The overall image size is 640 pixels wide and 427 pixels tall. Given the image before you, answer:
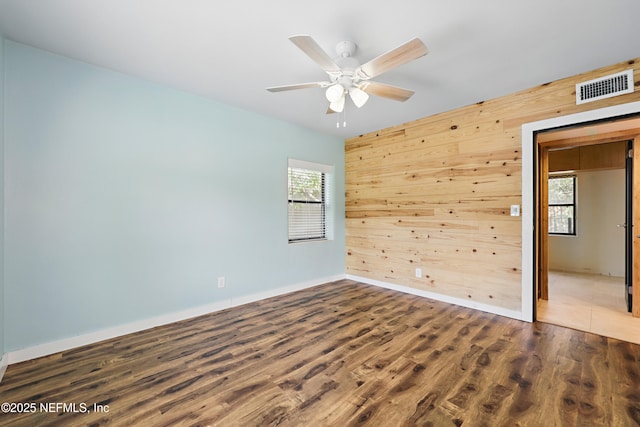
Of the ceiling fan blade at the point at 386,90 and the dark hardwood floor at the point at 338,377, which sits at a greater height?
the ceiling fan blade at the point at 386,90

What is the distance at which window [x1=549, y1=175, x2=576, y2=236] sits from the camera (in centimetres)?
564

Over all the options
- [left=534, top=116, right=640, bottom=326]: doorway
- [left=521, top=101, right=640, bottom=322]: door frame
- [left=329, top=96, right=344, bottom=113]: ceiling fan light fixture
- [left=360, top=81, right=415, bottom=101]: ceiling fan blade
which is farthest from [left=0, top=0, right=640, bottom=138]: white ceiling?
[left=534, top=116, right=640, bottom=326]: doorway

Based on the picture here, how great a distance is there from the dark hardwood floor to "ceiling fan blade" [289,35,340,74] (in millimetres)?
2208

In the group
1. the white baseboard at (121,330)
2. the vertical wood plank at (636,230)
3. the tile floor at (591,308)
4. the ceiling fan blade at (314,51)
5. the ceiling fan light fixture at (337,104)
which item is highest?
the ceiling fan blade at (314,51)

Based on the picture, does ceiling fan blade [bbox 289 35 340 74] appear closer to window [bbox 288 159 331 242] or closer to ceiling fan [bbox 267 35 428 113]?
ceiling fan [bbox 267 35 428 113]

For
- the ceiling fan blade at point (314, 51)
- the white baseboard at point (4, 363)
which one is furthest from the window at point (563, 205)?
the white baseboard at point (4, 363)

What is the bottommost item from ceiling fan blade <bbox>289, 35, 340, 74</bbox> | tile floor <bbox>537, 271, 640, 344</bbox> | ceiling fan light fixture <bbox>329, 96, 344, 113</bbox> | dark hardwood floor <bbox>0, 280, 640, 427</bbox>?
tile floor <bbox>537, 271, 640, 344</bbox>

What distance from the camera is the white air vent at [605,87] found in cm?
241

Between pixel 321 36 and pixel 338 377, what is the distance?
2.52 meters

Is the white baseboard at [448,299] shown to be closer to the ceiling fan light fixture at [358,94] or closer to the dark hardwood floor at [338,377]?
the dark hardwood floor at [338,377]

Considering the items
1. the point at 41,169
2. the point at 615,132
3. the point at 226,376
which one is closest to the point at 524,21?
the point at 615,132

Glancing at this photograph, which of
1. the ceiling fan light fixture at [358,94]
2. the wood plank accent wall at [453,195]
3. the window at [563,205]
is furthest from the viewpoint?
the window at [563,205]

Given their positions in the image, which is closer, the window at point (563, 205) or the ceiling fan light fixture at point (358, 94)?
the ceiling fan light fixture at point (358, 94)

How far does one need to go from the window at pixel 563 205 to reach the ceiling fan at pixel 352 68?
548 centimetres
